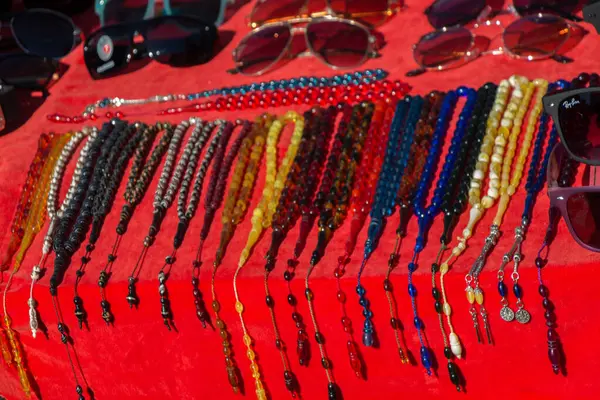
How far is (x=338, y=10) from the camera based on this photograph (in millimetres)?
1718

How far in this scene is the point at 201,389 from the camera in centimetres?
133

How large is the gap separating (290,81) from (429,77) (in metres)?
0.29

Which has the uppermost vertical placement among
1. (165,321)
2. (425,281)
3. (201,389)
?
(425,281)

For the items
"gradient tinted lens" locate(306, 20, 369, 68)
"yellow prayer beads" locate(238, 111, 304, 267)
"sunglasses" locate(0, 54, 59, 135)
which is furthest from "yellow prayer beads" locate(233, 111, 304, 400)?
"sunglasses" locate(0, 54, 59, 135)

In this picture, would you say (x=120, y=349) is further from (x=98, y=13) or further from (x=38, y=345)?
(x=98, y=13)

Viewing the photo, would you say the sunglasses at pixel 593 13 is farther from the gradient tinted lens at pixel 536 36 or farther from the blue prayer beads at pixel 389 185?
the blue prayer beads at pixel 389 185

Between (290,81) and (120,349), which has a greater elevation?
(290,81)

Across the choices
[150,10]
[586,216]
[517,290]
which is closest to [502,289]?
[517,290]

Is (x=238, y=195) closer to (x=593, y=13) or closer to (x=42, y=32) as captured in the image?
(x=593, y=13)

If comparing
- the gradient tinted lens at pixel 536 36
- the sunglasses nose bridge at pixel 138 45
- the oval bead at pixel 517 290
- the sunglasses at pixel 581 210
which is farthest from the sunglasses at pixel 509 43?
the sunglasses nose bridge at pixel 138 45

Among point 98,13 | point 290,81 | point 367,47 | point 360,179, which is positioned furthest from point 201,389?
point 98,13

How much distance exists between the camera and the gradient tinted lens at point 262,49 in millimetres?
1695

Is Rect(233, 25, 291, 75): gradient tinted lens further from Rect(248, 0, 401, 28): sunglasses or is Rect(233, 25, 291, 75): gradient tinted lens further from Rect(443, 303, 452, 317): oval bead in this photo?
Rect(443, 303, 452, 317): oval bead

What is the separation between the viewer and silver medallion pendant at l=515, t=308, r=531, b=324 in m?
1.06
